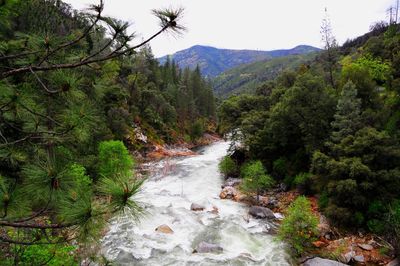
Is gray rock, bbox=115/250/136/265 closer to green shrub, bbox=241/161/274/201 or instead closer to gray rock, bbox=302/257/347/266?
gray rock, bbox=302/257/347/266

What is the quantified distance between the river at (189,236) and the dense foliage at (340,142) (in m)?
4.29

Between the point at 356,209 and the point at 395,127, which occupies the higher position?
the point at 395,127

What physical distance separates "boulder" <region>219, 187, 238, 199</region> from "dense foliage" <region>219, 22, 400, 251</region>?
4.08 m

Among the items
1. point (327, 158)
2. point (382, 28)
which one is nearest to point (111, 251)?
point (327, 158)

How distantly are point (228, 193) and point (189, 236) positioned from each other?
7.97m

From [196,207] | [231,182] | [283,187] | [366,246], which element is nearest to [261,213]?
[196,207]

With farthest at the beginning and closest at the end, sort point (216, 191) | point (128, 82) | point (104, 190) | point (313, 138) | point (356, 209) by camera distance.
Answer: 1. point (128, 82)
2. point (216, 191)
3. point (313, 138)
4. point (356, 209)
5. point (104, 190)

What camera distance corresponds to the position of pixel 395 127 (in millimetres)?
17875

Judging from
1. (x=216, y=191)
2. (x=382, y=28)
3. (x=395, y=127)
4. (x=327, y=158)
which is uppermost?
(x=382, y=28)

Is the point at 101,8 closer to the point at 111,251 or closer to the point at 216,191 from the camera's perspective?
the point at 111,251

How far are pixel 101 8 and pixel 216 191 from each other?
68.4 ft

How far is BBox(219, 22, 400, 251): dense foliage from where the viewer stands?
1419cm

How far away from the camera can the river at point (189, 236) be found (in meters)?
12.1

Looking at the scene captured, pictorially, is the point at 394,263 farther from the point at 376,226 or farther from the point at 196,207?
the point at 196,207
